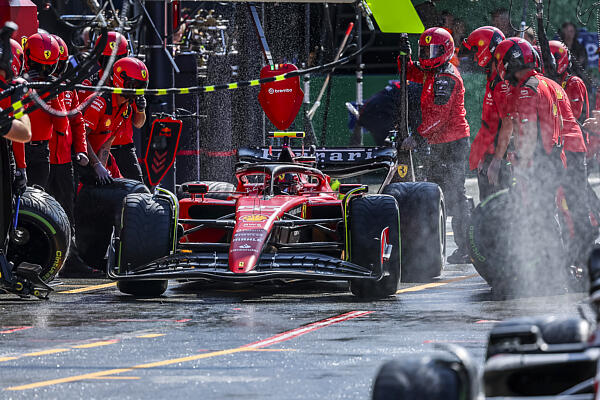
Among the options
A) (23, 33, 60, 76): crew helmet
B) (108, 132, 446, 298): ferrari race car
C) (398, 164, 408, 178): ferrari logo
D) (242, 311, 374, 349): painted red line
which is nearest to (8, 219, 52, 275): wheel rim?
(108, 132, 446, 298): ferrari race car

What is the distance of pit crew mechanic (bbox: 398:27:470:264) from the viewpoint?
12.6 m

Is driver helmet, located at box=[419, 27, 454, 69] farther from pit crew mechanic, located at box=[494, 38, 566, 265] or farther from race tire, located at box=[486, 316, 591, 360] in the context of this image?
race tire, located at box=[486, 316, 591, 360]

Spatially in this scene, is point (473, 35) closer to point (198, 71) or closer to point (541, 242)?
point (541, 242)

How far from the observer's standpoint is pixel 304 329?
312 inches

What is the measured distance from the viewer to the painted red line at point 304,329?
24.1 ft

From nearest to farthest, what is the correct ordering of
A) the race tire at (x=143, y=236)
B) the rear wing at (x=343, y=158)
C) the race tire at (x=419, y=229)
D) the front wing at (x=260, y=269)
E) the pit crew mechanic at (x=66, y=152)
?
the front wing at (x=260, y=269) → the race tire at (x=143, y=236) → the race tire at (x=419, y=229) → the pit crew mechanic at (x=66, y=152) → the rear wing at (x=343, y=158)

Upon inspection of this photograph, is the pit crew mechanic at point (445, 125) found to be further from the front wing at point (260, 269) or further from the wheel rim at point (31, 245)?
the wheel rim at point (31, 245)

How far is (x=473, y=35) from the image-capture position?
1254 centimetres

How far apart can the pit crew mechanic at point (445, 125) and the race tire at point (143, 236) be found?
11.4ft

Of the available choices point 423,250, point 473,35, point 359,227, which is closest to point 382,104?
point 473,35

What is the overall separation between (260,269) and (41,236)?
205 cm

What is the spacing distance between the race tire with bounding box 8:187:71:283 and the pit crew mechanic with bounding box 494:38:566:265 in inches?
139

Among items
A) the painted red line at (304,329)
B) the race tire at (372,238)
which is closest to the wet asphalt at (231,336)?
the painted red line at (304,329)

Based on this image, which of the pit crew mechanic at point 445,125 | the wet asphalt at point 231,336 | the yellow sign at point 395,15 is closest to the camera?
the wet asphalt at point 231,336
